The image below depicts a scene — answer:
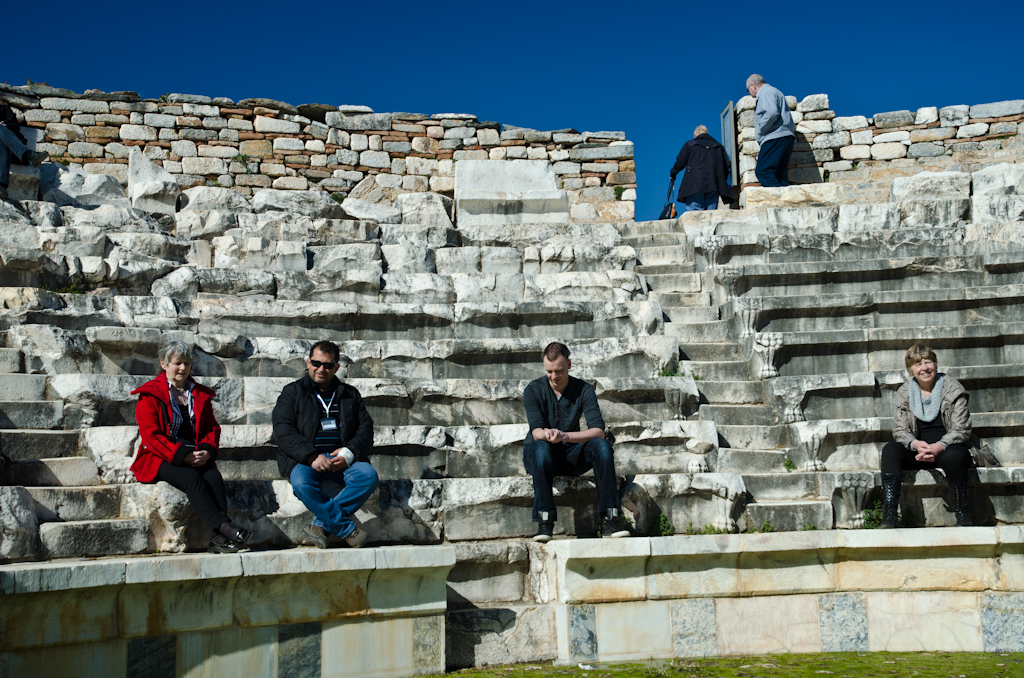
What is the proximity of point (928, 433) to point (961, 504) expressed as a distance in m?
0.44

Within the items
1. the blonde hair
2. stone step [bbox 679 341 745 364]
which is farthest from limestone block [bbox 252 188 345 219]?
the blonde hair

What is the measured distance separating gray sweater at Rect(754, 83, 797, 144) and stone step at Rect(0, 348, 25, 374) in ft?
25.9

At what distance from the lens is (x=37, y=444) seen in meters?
4.84

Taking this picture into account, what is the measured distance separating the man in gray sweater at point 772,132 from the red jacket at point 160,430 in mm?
7485

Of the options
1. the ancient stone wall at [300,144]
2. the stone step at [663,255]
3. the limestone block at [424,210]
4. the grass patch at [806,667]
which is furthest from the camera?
the ancient stone wall at [300,144]

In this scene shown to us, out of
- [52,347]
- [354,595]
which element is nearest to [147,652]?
[354,595]

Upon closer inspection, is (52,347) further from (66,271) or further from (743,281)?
(743,281)

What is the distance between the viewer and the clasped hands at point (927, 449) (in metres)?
5.15

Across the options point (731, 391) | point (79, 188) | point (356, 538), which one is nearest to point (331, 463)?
point (356, 538)

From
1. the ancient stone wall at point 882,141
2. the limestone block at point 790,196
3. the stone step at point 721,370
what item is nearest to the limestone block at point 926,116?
the ancient stone wall at point 882,141

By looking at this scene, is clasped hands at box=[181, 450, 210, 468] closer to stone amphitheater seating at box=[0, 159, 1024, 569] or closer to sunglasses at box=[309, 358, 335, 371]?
stone amphitheater seating at box=[0, 159, 1024, 569]

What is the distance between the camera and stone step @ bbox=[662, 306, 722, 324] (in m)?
7.07

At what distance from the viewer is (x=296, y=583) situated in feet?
13.9

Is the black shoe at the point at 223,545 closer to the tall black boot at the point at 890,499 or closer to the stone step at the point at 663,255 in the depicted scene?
the tall black boot at the point at 890,499
